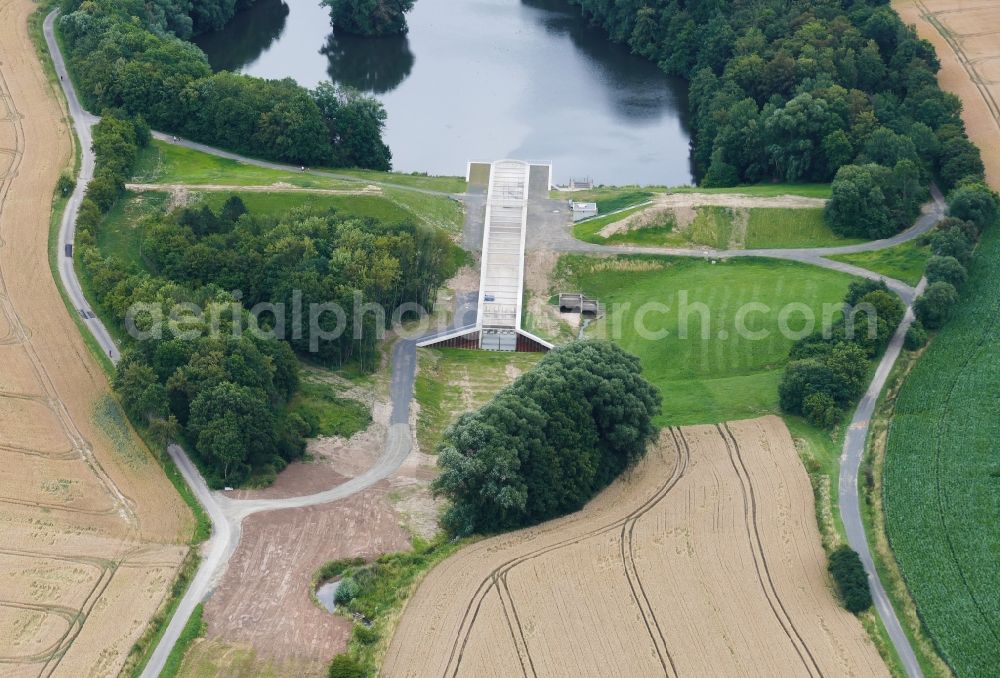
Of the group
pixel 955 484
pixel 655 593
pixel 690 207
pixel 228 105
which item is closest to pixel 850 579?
pixel 655 593

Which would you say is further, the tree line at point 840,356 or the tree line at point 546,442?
the tree line at point 840,356

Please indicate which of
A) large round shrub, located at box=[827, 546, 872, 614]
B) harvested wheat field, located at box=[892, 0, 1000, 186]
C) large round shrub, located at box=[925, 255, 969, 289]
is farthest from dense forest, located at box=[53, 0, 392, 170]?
large round shrub, located at box=[827, 546, 872, 614]

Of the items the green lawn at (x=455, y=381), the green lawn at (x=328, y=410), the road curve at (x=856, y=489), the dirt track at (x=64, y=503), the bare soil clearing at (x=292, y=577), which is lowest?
the green lawn at (x=455, y=381)

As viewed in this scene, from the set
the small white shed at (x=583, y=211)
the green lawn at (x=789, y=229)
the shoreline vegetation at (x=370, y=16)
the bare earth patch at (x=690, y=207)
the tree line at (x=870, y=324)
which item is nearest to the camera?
the tree line at (x=870, y=324)

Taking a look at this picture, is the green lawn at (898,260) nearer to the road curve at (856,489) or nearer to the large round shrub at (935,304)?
the road curve at (856,489)

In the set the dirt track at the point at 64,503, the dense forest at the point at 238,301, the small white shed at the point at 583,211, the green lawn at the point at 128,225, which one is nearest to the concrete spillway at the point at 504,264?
the dense forest at the point at 238,301

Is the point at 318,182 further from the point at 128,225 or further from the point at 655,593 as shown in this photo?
the point at 655,593

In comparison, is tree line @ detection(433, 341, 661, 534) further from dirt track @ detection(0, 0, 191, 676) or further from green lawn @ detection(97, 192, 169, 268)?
green lawn @ detection(97, 192, 169, 268)
